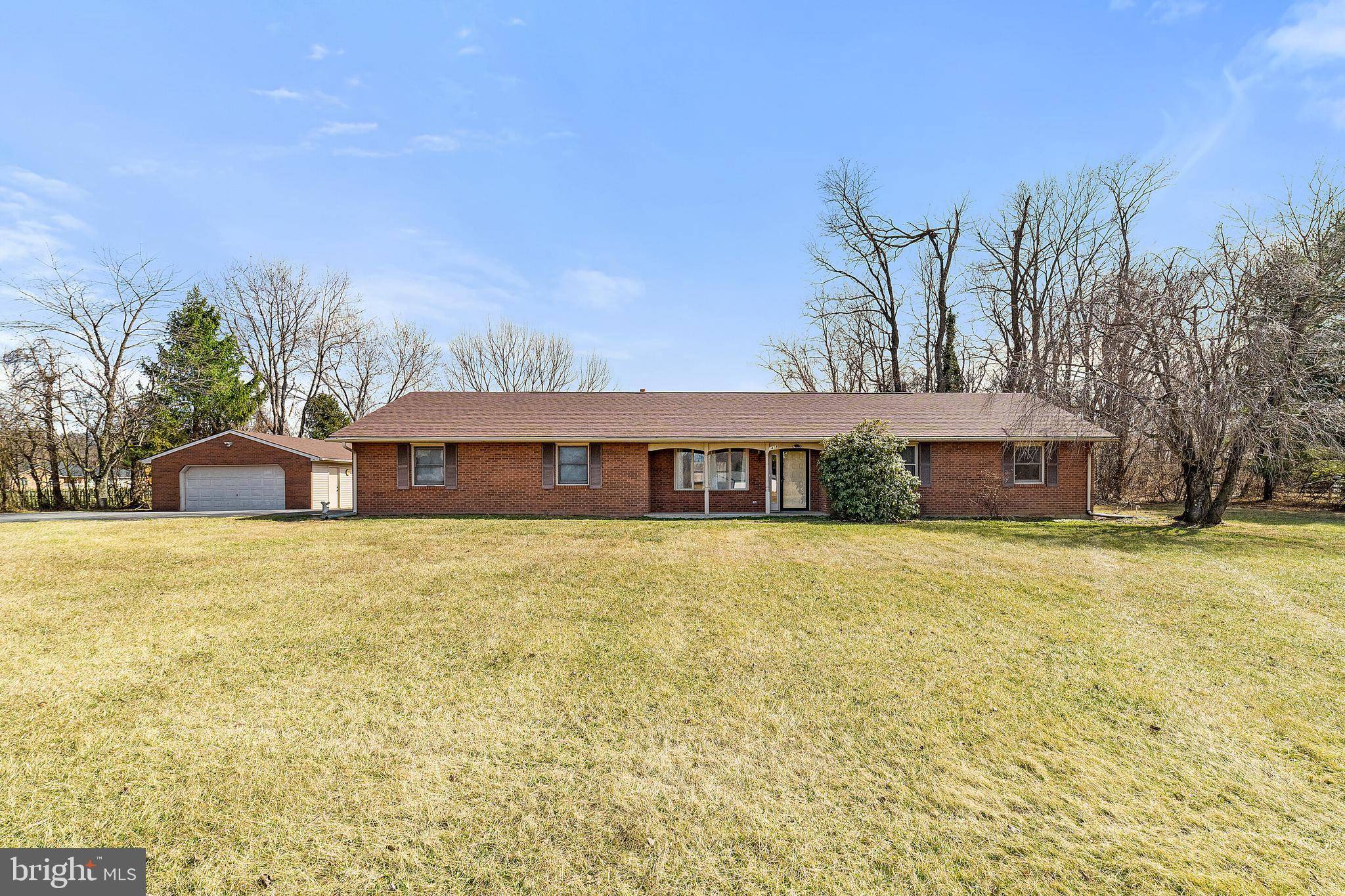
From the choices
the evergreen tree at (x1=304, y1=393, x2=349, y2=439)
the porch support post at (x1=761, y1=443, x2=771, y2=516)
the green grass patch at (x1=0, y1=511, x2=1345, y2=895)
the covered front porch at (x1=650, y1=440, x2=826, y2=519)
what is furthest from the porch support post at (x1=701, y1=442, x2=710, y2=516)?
the evergreen tree at (x1=304, y1=393, x2=349, y2=439)

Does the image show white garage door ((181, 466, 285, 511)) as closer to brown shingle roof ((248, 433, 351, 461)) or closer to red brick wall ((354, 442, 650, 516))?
brown shingle roof ((248, 433, 351, 461))

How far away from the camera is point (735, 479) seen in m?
16.8

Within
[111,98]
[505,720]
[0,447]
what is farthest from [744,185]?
[0,447]

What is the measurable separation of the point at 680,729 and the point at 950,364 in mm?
28883

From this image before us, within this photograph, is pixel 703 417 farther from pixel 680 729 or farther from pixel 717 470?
pixel 680 729

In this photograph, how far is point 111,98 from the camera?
9883 mm

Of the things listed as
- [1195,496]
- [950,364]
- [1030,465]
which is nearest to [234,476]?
[1030,465]

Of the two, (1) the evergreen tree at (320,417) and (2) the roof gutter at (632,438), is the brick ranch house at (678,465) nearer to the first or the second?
(2) the roof gutter at (632,438)

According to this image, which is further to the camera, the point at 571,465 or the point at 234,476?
the point at 234,476

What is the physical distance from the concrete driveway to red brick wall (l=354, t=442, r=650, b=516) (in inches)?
123

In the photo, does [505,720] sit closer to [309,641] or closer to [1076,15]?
[309,641]

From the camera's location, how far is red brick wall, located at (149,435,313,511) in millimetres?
19609

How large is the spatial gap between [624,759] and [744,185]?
632 inches

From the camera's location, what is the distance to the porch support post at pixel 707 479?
53.5 ft
